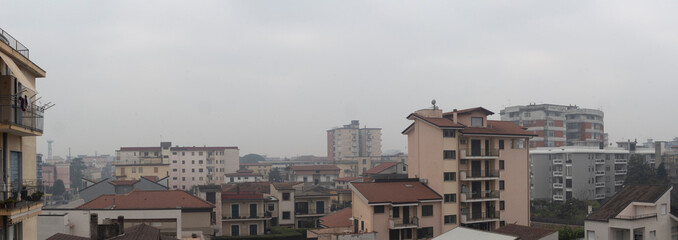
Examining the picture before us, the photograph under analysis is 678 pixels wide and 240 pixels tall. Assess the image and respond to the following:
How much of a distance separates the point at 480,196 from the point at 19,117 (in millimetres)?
39707

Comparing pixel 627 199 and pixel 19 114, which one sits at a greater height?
pixel 19 114

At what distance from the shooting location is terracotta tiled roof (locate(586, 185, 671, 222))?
38062 millimetres

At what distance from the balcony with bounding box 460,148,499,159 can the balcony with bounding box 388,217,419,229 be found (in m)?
7.13

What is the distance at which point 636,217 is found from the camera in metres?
37.5

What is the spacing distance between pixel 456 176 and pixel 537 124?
63311mm

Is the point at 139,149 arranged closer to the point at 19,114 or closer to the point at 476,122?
the point at 476,122

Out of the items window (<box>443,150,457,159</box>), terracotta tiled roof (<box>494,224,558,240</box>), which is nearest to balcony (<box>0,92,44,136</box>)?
terracotta tiled roof (<box>494,224,558,240</box>)

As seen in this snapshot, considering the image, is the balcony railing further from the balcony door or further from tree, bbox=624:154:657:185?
tree, bbox=624:154:657:185

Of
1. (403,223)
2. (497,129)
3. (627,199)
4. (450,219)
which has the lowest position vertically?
(450,219)

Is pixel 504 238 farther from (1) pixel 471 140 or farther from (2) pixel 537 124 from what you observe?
(2) pixel 537 124

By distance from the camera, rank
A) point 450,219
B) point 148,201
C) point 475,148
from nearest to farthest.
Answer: point 450,219
point 148,201
point 475,148

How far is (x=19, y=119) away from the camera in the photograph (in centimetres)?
1275

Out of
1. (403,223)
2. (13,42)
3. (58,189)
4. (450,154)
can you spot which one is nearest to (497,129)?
(450,154)

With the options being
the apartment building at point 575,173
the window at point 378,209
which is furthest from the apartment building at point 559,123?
the window at point 378,209
